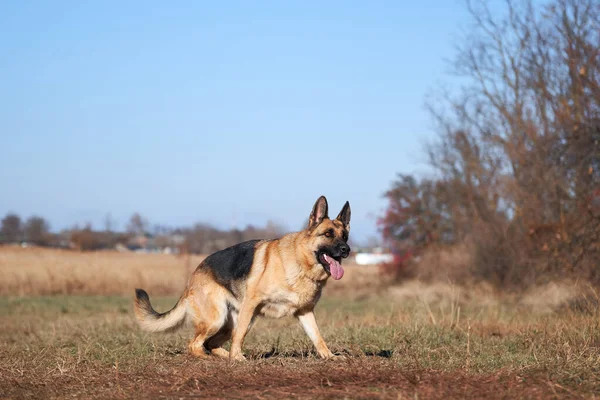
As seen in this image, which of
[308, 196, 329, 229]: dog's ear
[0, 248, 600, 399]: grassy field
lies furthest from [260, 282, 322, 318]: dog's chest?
[308, 196, 329, 229]: dog's ear

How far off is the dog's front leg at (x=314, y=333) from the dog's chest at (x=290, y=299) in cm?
16

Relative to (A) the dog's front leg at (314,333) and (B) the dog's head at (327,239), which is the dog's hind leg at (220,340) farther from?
(B) the dog's head at (327,239)

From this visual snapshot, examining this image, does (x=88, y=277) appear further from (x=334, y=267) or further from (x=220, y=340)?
(x=334, y=267)

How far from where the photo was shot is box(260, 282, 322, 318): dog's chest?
9375 millimetres

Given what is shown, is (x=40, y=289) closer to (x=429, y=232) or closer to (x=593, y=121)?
(x=429, y=232)

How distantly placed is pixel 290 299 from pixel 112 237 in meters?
50.1

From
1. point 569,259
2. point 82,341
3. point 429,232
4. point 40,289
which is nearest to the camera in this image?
point 82,341

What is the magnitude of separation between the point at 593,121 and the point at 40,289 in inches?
826

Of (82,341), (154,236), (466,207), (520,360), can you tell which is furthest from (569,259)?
(154,236)

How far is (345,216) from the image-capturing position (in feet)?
32.8

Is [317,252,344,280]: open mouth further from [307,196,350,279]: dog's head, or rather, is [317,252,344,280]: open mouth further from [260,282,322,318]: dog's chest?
[260,282,322,318]: dog's chest

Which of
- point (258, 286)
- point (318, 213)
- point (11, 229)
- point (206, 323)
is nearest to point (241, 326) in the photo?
point (258, 286)

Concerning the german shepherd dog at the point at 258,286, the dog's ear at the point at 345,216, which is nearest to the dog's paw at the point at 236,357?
the german shepherd dog at the point at 258,286

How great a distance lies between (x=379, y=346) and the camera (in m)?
10.3
